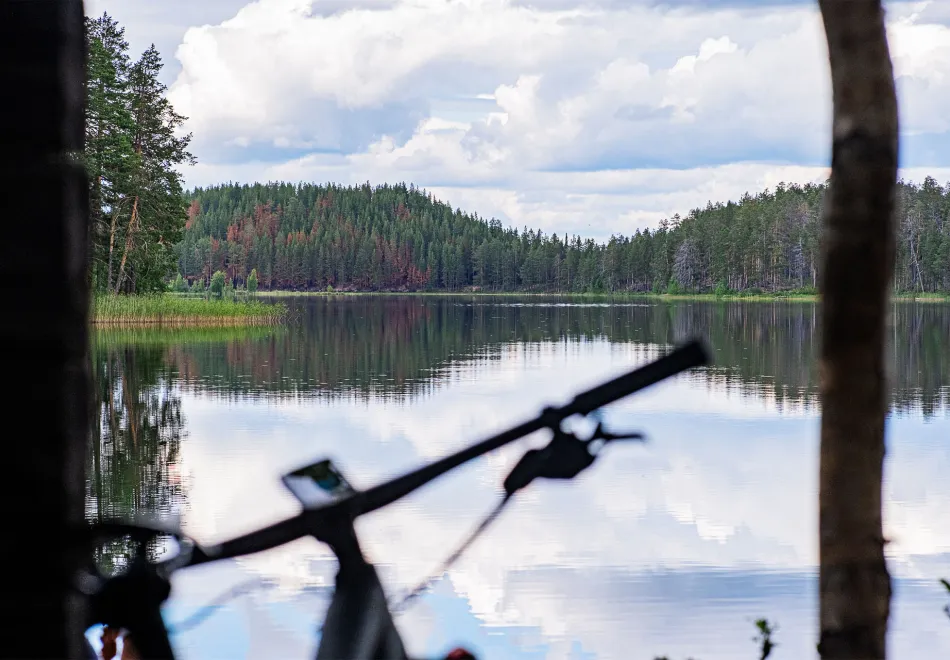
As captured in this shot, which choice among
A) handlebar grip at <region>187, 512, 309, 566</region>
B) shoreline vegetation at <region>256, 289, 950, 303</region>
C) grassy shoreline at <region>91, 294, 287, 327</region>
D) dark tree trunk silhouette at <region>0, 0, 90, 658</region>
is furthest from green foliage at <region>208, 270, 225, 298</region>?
dark tree trunk silhouette at <region>0, 0, 90, 658</region>

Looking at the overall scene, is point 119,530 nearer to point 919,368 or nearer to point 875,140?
point 875,140

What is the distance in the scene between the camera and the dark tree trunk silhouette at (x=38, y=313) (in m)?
1.19

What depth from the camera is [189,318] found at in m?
45.8

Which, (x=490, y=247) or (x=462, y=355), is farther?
(x=490, y=247)

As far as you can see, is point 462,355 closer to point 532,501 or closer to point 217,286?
point 532,501

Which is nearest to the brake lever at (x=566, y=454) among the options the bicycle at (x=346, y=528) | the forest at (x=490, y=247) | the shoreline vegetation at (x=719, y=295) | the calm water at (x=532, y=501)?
the bicycle at (x=346, y=528)

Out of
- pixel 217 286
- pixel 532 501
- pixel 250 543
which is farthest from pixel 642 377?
pixel 217 286

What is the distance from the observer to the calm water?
8.19 m

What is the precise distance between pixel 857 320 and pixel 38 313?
4.30ft

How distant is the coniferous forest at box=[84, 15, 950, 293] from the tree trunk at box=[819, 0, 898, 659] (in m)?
41.9

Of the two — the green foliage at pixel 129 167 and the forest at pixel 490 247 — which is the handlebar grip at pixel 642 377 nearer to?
the green foliage at pixel 129 167

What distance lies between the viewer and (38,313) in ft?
3.91

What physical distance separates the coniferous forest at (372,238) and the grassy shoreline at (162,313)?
1626 millimetres

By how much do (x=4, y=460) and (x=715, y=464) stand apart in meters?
14.7
